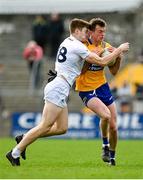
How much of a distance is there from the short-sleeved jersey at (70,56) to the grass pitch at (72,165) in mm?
1535

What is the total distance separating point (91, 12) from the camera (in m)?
37.5

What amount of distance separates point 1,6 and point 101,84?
21697 millimetres

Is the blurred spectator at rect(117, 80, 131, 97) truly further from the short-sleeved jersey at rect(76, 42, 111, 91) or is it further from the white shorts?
the white shorts

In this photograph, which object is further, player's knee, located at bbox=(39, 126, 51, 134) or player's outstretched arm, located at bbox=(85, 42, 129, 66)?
player's outstretched arm, located at bbox=(85, 42, 129, 66)

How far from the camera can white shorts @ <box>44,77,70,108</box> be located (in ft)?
48.5

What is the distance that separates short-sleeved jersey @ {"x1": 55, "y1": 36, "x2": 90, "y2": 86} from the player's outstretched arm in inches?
4.2

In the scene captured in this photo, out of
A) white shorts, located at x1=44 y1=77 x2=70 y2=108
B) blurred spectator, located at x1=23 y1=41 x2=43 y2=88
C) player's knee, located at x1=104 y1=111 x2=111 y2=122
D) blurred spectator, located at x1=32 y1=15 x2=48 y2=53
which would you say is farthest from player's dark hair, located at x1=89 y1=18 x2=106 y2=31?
blurred spectator, located at x1=32 y1=15 x2=48 y2=53

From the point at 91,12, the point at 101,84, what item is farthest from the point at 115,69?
the point at 91,12

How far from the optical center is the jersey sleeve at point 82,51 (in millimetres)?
14891

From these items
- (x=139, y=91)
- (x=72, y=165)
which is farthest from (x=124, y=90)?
(x=72, y=165)

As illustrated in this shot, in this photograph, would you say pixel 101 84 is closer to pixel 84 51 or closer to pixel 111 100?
pixel 111 100

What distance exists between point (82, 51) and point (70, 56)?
214mm

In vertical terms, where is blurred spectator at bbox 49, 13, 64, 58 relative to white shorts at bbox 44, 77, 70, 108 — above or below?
above

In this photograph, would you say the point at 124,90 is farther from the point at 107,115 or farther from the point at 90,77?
the point at 107,115
